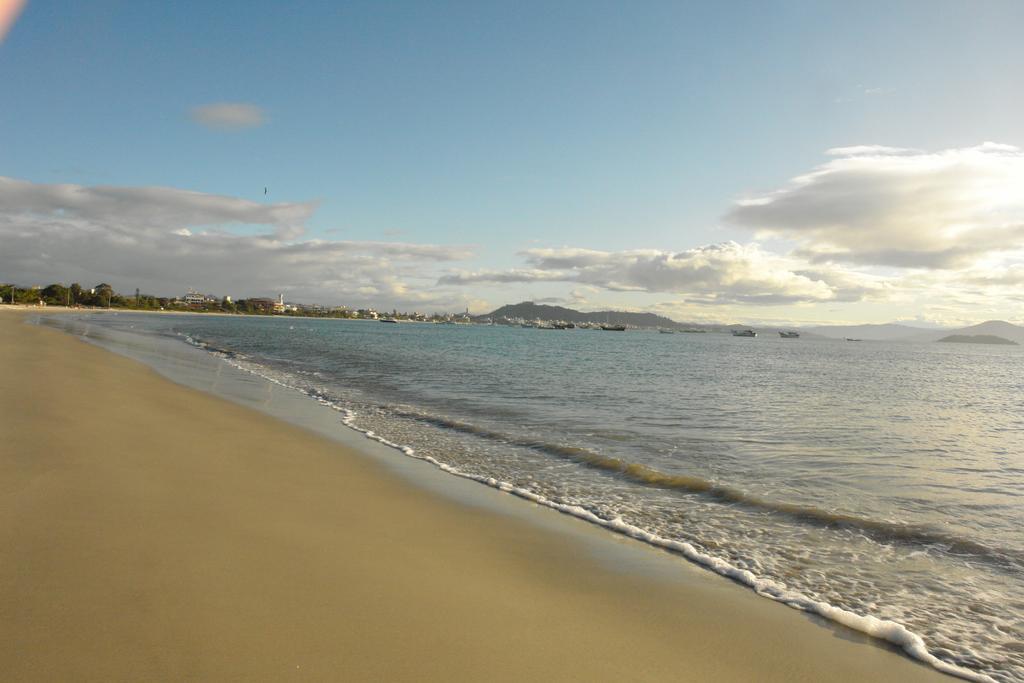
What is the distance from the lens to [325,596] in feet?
13.9

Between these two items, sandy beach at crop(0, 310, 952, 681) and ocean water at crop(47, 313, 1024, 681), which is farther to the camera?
ocean water at crop(47, 313, 1024, 681)

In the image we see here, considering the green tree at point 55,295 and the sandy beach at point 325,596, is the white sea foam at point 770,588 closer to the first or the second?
the sandy beach at point 325,596

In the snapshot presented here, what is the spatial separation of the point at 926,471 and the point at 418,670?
11778 mm

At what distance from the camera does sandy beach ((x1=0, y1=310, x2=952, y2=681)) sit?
3.40 meters

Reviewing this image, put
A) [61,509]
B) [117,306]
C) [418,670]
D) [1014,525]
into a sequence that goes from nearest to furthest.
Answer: [418,670] < [61,509] < [1014,525] < [117,306]

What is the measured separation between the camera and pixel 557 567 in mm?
5613

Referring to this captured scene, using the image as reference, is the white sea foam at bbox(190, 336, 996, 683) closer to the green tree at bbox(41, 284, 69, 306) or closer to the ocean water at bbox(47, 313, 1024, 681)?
the ocean water at bbox(47, 313, 1024, 681)

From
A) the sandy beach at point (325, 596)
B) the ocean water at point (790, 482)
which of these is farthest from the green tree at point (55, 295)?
the sandy beach at point (325, 596)

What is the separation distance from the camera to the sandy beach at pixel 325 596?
134 inches

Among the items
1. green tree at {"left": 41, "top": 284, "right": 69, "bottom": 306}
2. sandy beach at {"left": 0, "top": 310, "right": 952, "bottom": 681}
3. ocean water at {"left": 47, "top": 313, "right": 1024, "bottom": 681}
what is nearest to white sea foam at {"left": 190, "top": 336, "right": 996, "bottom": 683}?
ocean water at {"left": 47, "top": 313, "right": 1024, "bottom": 681}

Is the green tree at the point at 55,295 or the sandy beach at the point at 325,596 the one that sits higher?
the green tree at the point at 55,295

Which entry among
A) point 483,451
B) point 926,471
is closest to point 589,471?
point 483,451

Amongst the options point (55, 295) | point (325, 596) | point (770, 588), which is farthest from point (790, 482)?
point (55, 295)

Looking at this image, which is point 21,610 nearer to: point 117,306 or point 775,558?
point 775,558
